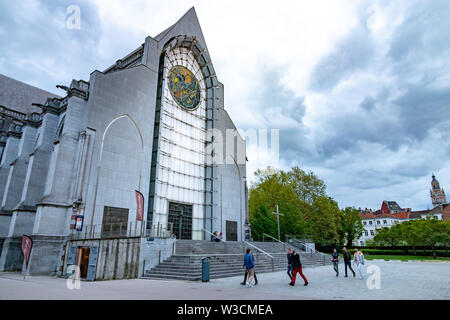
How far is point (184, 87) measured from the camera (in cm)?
3378

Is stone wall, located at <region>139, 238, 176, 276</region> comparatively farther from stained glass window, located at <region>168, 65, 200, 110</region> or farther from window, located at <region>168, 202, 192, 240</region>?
stained glass window, located at <region>168, 65, 200, 110</region>

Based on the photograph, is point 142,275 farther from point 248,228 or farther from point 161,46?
point 161,46

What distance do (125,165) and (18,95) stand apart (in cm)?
2850

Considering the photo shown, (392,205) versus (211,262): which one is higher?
(392,205)

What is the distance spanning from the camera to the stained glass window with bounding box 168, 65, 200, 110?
32312 millimetres

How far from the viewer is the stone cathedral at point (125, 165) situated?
19.6 m

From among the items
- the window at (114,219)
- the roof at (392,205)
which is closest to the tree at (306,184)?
the window at (114,219)

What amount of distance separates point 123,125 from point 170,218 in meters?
10.5

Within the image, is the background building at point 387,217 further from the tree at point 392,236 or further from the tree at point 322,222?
the tree at point 322,222

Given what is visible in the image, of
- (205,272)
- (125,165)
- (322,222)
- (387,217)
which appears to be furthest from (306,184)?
(387,217)

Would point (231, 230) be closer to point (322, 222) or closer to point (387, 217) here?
point (322, 222)

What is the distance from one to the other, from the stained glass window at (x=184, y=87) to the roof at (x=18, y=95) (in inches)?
902

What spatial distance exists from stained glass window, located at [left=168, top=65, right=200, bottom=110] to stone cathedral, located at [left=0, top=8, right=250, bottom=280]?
0.15 m

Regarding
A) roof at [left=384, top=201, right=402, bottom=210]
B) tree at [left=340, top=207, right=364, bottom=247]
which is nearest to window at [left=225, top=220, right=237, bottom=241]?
tree at [left=340, top=207, right=364, bottom=247]
